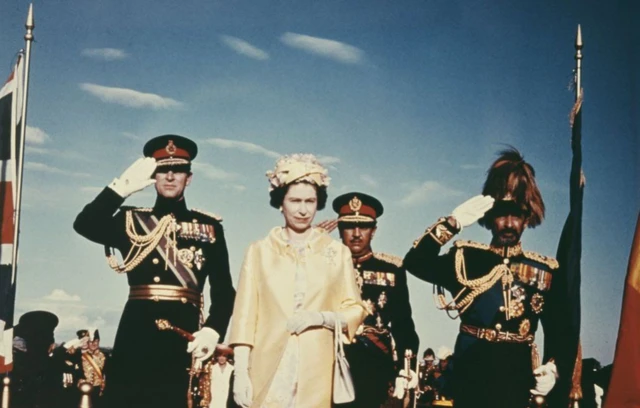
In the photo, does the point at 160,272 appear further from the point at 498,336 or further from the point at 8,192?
the point at 498,336

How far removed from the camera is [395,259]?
Answer: 6.04 metres

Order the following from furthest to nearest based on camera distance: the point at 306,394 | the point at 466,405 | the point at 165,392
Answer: the point at 466,405, the point at 165,392, the point at 306,394

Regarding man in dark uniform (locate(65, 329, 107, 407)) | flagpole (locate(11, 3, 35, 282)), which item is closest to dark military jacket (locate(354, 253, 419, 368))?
man in dark uniform (locate(65, 329, 107, 407))

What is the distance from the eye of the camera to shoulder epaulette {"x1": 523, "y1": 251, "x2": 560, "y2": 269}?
611cm

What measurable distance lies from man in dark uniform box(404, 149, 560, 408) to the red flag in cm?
246

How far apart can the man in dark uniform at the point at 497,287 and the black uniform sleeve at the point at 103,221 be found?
178 centimetres

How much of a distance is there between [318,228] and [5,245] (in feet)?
5.94

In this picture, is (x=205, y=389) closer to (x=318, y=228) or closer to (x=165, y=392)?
(x=165, y=392)

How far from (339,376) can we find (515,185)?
1896 mm

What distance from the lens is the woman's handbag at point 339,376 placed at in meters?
5.07

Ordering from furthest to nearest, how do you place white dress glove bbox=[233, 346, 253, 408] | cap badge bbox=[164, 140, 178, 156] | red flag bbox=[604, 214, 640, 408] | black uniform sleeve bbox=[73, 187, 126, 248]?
cap badge bbox=[164, 140, 178, 156] → black uniform sleeve bbox=[73, 187, 126, 248] → white dress glove bbox=[233, 346, 253, 408] → red flag bbox=[604, 214, 640, 408]

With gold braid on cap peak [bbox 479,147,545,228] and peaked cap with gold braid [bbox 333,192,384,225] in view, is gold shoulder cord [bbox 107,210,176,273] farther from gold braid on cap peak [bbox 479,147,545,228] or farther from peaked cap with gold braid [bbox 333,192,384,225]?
gold braid on cap peak [bbox 479,147,545,228]

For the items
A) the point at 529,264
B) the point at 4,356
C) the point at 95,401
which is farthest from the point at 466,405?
the point at 4,356

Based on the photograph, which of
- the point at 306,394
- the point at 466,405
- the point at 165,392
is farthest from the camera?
the point at 466,405
